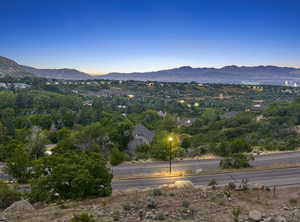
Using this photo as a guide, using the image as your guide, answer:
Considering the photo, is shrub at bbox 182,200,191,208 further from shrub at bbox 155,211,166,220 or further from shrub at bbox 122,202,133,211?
shrub at bbox 122,202,133,211

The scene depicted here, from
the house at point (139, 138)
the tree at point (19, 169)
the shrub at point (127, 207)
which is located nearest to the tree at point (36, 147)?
the tree at point (19, 169)

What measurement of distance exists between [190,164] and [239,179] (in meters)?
6.45

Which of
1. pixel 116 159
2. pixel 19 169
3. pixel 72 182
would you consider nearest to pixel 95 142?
pixel 116 159

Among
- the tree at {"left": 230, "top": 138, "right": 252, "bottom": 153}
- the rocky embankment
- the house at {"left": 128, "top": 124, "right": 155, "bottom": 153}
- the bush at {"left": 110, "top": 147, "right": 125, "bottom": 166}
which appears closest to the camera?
the rocky embankment

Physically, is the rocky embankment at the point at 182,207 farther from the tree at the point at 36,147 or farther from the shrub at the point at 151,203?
the tree at the point at 36,147

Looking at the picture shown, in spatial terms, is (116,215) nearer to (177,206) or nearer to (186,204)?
(177,206)

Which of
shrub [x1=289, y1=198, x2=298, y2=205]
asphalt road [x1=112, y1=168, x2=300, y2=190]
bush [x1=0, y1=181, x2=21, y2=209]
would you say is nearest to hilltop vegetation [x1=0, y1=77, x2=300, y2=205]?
bush [x1=0, y1=181, x2=21, y2=209]

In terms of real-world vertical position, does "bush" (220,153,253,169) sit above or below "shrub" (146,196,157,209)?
below

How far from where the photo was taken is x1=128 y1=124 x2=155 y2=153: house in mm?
37206

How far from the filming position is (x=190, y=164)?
83.9 ft

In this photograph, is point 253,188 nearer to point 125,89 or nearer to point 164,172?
point 164,172

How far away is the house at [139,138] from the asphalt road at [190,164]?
10245 mm

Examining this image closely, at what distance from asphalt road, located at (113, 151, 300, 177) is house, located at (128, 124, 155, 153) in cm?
1024

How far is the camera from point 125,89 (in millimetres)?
169750
